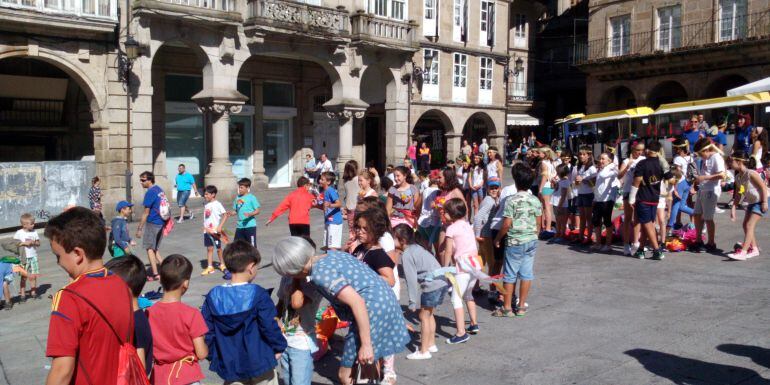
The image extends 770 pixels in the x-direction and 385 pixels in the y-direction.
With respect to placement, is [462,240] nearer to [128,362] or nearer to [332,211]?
[332,211]

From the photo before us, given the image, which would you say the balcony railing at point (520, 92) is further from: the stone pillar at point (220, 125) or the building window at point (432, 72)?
the stone pillar at point (220, 125)

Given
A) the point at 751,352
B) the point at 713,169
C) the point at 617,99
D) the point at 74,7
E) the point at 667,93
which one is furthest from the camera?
the point at 617,99

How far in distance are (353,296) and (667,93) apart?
32515mm

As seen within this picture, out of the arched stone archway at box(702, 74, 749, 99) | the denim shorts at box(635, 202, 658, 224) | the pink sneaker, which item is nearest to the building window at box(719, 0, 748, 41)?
the arched stone archway at box(702, 74, 749, 99)

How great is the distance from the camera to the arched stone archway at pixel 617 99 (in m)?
34.7

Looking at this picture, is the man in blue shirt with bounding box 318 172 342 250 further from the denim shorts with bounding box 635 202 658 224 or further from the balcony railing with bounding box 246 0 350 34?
the balcony railing with bounding box 246 0 350 34

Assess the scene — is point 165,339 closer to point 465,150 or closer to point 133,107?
point 133,107

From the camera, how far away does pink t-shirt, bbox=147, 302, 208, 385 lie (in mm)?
3979

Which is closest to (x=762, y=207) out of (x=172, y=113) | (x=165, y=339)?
(x=165, y=339)

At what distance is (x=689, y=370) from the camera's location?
18.7ft

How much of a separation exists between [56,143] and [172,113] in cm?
394

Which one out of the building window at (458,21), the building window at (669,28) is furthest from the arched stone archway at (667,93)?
the building window at (458,21)

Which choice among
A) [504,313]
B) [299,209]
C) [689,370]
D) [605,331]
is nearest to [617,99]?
[299,209]

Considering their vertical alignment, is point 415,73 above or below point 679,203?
above
